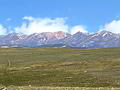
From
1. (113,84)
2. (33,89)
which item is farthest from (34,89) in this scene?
(113,84)

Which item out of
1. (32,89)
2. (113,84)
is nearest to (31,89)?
(32,89)

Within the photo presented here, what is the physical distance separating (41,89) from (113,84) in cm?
1291

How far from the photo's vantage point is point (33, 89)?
1271 inches

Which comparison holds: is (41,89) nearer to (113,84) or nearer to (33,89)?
(33,89)

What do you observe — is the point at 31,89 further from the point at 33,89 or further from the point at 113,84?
the point at 113,84

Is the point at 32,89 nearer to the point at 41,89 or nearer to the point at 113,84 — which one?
the point at 41,89

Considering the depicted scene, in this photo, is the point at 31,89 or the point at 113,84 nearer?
the point at 31,89

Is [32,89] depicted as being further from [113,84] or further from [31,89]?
[113,84]

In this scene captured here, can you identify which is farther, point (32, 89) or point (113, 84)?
point (113, 84)

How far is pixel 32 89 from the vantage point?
1272 inches

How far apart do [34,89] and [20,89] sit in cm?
143

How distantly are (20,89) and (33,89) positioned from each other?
130cm

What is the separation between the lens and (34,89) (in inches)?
1265

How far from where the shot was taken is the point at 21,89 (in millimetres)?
32344
